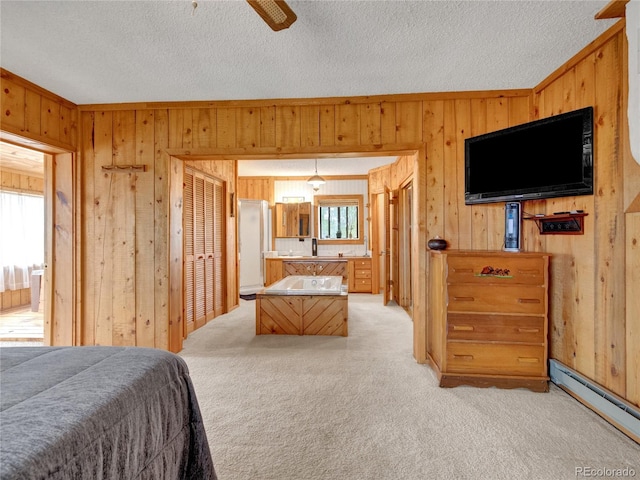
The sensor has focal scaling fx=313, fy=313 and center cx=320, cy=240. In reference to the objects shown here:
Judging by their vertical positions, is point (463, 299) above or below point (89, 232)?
below

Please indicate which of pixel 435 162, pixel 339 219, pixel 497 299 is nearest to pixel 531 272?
pixel 497 299

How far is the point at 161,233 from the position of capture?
122 inches

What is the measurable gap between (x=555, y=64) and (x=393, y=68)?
125 centimetres

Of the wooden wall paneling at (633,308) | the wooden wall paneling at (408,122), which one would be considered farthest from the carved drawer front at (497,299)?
the wooden wall paneling at (408,122)

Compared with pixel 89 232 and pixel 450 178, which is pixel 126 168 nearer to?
pixel 89 232

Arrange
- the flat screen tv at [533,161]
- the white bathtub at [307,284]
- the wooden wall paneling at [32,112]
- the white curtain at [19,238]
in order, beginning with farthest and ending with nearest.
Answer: the white curtain at [19,238]
the white bathtub at [307,284]
the wooden wall paneling at [32,112]
the flat screen tv at [533,161]

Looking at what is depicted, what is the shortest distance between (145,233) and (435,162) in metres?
2.90

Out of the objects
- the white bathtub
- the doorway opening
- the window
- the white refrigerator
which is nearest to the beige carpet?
the white bathtub

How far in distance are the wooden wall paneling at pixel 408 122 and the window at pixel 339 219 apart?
3.83 metres

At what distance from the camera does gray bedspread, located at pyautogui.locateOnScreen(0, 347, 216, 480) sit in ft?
2.40

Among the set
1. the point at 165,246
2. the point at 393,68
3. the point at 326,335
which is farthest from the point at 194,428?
the point at 393,68

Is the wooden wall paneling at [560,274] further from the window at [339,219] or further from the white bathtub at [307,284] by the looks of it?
the window at [339,219]

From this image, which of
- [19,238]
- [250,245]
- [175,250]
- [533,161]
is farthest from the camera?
[250,245]

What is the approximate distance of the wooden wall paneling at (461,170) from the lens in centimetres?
289
